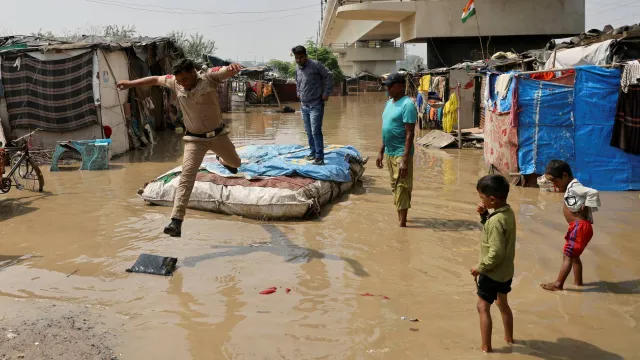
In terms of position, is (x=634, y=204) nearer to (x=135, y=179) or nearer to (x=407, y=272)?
(x=407, y=272)

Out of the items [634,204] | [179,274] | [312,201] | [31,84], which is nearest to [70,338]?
[179,274]

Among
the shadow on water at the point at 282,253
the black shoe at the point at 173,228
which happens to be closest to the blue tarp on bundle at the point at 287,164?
the shadow on water at the point at 282,253

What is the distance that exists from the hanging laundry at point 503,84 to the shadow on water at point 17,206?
23.7 feet

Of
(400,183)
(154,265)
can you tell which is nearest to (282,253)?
(154,265)

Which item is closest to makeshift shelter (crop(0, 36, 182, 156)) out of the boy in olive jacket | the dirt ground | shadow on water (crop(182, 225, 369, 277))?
shadow on water (crop(182, 225, 369, 277))

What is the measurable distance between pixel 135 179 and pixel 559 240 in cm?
693

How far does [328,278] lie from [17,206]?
5081 mm

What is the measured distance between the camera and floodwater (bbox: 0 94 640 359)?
3.63 meters

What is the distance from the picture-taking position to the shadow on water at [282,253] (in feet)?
17.0

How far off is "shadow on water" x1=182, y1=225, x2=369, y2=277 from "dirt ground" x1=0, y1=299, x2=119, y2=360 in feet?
4.07

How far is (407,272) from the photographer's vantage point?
16.4 feet

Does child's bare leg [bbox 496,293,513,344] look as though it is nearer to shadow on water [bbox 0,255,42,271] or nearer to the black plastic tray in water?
the black plastic tray in water

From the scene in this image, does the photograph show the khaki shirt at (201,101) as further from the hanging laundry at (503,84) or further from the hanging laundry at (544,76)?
the hanging laundry at (544,76)

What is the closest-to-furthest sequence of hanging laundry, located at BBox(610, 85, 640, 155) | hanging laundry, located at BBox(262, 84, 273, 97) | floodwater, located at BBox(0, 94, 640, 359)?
floodwater, located at BBox(0, 94, 640, 359)
hanging laundry, located at BBox(610, 85, 640, 155)
hanging laundry, located at BBox(262, 84, 273, 97)
